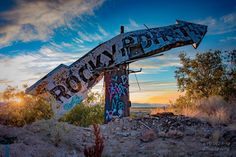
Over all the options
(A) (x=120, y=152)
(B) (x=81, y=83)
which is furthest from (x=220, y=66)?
(A) (x=120, y=152)

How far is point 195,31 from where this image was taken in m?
23.4

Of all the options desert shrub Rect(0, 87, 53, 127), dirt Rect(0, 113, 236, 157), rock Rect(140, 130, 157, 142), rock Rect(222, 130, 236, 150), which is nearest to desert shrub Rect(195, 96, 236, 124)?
dirt Rect(0, 113, 236, 157)

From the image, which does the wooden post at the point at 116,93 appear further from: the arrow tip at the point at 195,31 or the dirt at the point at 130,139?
the arrow tip at the point at 195,31

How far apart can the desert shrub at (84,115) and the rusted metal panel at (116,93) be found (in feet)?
2.98

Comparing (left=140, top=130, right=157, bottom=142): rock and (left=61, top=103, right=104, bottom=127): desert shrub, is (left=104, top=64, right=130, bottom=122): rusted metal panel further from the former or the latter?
(left=140, top=130, right=157, bottom=142): rock

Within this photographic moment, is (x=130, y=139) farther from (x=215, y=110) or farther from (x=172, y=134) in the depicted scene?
(x=215, y=110)

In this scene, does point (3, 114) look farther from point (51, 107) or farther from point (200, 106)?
point (200, 106)

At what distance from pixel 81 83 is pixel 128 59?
3.80m

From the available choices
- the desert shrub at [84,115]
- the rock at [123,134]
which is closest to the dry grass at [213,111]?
the rock at [123,134]

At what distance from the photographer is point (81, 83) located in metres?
20.7

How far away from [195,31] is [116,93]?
8752 millimetres

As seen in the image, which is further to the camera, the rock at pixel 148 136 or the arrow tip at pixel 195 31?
the arrow tip at pixel 195 31

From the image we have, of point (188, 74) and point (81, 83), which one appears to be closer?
point (81, 83)

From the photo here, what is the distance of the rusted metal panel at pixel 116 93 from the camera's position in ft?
65.2
